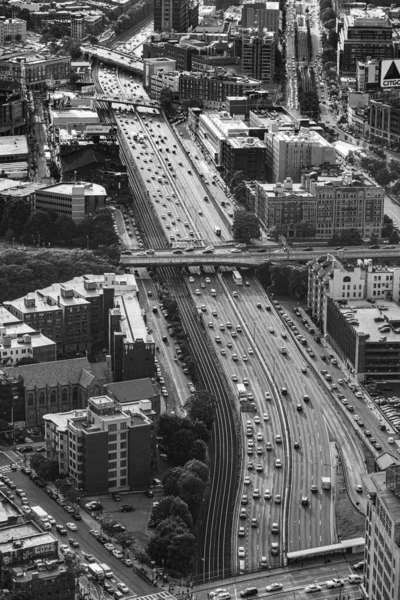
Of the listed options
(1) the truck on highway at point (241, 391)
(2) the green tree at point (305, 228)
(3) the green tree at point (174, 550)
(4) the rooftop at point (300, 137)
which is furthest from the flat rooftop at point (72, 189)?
(3) the green tree at point (174, 550)

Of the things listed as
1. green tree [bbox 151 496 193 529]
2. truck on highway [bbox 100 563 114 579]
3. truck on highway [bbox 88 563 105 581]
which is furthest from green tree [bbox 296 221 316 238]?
truck on highway [bbox 88 563 105 581]

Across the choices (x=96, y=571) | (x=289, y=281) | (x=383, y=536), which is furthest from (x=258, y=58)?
(x=383, y=536)

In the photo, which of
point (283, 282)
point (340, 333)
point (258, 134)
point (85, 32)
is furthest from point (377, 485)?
point (85, 32)

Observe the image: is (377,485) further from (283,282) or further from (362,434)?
(283,282)

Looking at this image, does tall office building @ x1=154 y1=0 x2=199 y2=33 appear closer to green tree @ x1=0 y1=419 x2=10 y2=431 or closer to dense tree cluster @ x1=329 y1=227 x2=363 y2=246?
dense tree cluster @ x1=329 y1=227 x2=363 y2=246

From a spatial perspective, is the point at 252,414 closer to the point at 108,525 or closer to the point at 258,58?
the point at 108,525
